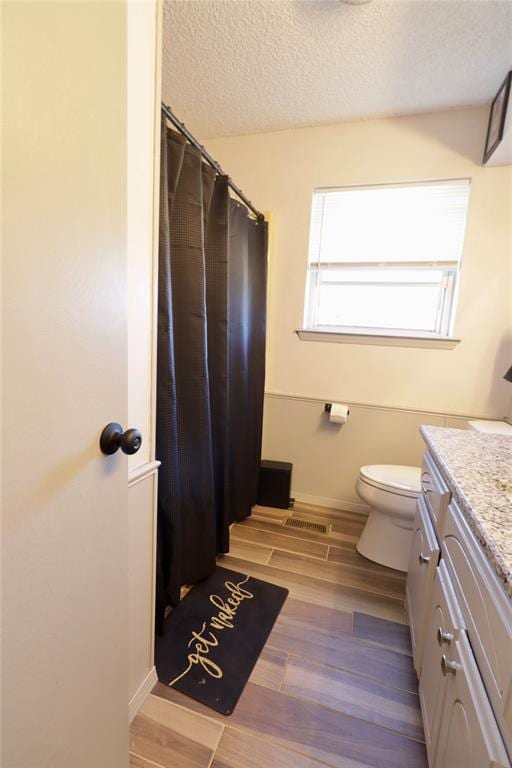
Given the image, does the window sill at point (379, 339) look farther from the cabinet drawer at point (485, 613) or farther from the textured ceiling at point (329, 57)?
the cabinet drawer at point (485, 613)

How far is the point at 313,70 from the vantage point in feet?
5.57

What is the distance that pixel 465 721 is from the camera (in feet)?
2.17

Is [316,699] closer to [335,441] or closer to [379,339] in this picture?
[335,441]

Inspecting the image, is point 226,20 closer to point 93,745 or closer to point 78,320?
point 78,320

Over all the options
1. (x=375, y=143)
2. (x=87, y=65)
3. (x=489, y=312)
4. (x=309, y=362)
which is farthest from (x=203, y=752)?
(x=375, y=143)

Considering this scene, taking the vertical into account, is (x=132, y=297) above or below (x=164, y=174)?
below

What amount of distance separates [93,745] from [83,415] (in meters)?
0.74

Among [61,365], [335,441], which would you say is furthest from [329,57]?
[335,441]

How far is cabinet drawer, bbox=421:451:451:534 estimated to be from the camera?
3.38ft

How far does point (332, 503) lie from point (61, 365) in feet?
7.35

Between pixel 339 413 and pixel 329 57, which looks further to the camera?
pixel 339 413

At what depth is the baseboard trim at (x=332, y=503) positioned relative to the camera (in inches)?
93.6

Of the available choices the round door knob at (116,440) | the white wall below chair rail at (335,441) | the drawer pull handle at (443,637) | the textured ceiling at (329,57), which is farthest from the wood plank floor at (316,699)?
the textured ceiling at (329,57)

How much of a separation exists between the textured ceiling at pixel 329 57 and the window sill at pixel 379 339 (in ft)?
4.21
